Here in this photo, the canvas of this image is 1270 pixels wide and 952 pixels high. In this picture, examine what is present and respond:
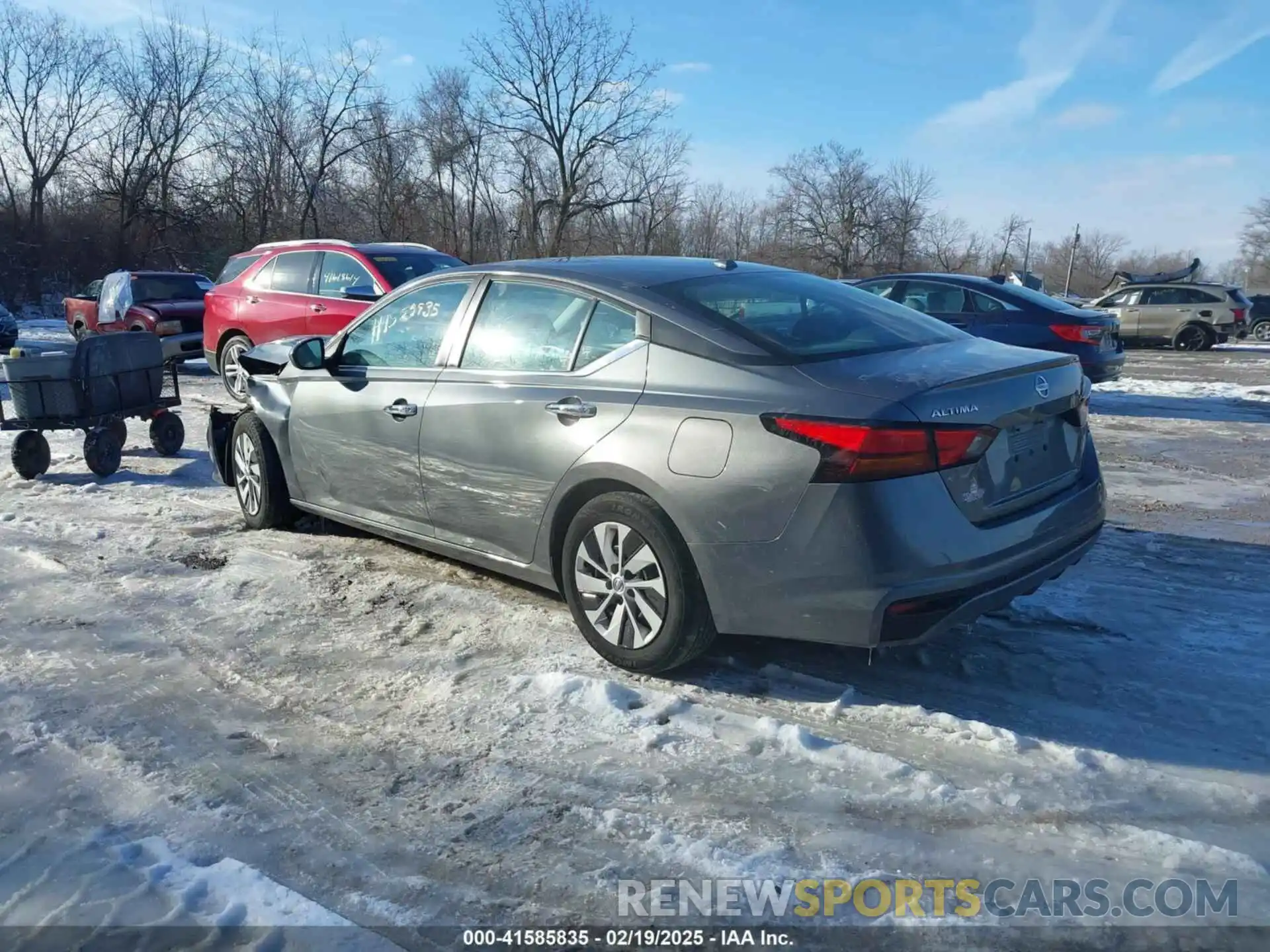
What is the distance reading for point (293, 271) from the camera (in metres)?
11.1

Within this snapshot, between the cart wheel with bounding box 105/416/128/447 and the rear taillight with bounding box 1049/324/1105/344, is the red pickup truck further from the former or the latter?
the rear taillight with bounding box 1049/324/1105/344

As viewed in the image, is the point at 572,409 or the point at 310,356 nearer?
the point at 572,409

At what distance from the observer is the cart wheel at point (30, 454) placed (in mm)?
7551

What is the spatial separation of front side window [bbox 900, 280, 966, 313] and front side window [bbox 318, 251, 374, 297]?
6225 mm

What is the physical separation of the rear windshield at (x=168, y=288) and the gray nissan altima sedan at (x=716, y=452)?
13.0 meters

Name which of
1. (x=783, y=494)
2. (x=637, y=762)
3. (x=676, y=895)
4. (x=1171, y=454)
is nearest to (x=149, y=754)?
(x=637, y=762)

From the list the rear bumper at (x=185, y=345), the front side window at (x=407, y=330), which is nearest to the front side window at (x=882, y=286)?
the front side window at (x=407, y=330)

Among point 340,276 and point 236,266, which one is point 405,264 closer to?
point 340,276

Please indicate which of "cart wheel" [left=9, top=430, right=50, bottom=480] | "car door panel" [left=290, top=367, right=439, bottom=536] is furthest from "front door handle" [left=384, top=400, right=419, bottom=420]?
"cart wheel" [left=9, top=430, right=50, bottom=480]

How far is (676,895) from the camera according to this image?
8.57 ft

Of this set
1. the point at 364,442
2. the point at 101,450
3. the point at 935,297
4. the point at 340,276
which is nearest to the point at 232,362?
the point at 340,276

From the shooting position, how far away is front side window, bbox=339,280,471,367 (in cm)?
485

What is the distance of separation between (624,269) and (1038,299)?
814 centimetres
